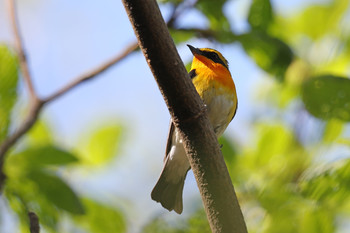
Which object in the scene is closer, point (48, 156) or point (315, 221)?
point (315, 221)

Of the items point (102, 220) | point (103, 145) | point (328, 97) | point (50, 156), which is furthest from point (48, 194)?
point (328, 97)

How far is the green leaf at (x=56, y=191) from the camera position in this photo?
8.88ft

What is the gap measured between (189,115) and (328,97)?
0.78 metres

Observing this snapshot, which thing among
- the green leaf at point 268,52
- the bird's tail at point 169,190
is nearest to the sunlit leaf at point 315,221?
the green leaf at point 268,52

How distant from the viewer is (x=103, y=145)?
386 cm

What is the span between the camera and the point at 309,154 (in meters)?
2.66

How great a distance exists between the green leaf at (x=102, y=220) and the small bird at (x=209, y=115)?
71cm

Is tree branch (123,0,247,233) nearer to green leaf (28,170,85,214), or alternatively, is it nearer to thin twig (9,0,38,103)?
green leaf (28,170,85,214)

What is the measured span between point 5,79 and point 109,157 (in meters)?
1.09

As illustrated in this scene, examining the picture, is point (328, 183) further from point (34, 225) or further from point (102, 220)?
point (102, 220)

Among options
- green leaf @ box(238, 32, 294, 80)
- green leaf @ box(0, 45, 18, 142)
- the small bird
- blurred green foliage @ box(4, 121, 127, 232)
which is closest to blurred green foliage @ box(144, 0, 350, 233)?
green leaf @ box(238, 32, 294, 80)

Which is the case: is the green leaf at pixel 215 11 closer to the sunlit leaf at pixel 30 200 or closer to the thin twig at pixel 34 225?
the sunlit leaf at pixel 30 200

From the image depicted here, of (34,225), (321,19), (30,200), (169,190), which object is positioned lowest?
(34,225)

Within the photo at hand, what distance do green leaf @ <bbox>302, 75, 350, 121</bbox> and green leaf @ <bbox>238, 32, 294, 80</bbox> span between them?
0.51 meters
